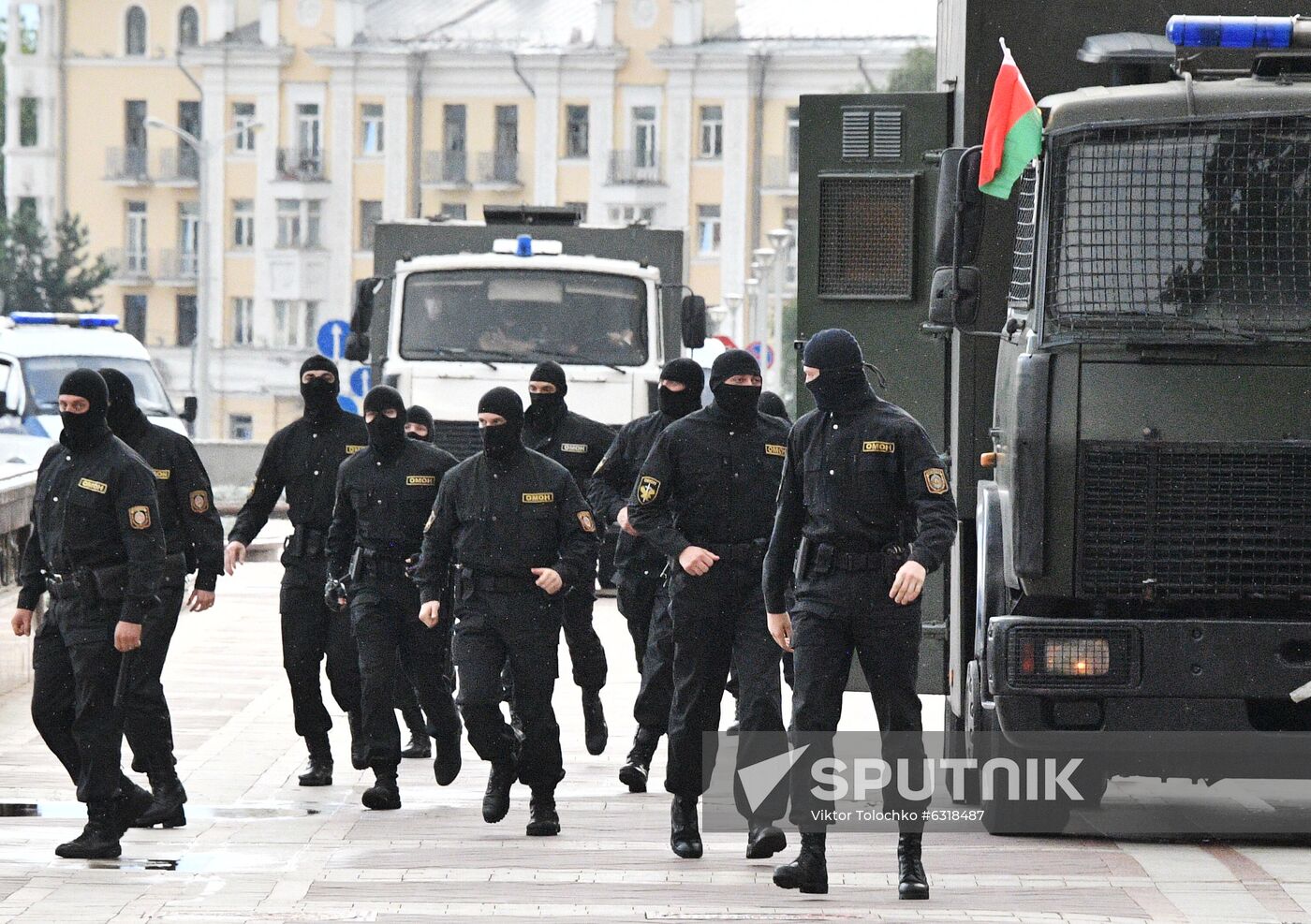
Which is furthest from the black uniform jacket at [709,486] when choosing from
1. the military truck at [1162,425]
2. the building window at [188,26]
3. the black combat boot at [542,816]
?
the building window at [188,26]

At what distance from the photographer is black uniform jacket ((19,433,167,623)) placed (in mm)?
10352

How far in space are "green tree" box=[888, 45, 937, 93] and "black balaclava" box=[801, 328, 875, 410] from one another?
6656cm

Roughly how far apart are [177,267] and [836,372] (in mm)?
80342

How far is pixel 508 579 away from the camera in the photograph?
36.6ft

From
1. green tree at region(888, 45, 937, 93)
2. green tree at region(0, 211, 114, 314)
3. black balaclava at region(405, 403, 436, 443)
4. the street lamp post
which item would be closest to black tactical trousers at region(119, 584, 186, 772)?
black balaclava at region(405, 403, 436, 443)

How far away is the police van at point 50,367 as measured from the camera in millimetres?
30031

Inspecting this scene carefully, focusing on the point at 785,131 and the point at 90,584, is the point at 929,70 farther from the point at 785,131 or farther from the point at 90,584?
the point at 90,584

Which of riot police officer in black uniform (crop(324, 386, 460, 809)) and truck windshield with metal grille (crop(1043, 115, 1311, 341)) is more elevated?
truck windshield with metal grille (crop(1043, 115, 1311, 341))

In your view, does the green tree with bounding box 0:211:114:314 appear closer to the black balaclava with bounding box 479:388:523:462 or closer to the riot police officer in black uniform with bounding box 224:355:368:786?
the riot police officer in black uniform with bounding box 224:355:368:786

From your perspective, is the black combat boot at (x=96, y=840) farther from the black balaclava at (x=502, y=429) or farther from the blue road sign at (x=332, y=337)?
the blue road sign at (x=332, y=337)

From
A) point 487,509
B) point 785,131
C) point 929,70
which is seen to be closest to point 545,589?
point 487,509

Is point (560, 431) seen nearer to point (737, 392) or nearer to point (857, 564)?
point (737, 392)

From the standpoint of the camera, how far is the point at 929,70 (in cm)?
7544

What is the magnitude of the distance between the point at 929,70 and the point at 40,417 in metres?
48.7
